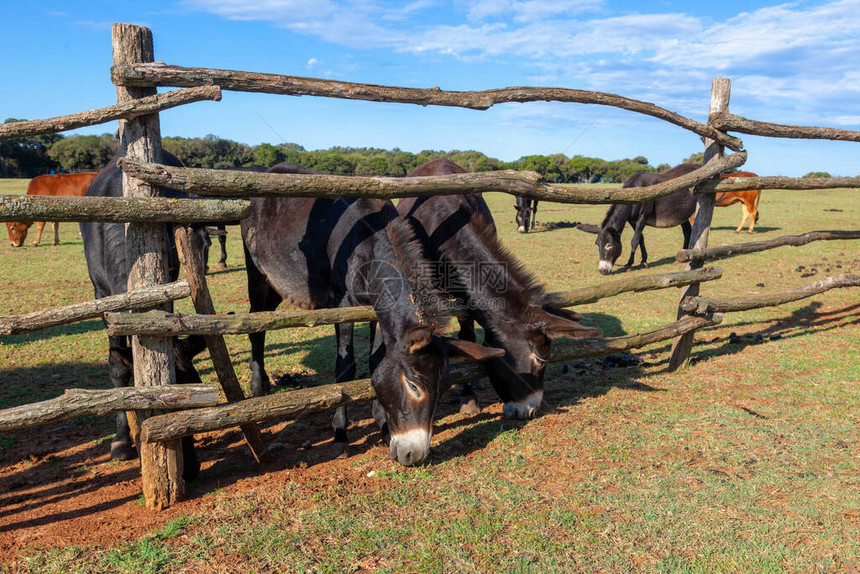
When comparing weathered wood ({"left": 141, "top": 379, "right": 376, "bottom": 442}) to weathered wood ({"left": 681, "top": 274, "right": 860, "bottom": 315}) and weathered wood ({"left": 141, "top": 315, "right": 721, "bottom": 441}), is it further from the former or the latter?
weathered wood ({"left": 681, "top": 274, "right": 860, "bottom": 315})

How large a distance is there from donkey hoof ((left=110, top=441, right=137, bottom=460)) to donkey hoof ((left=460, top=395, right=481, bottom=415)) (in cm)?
316

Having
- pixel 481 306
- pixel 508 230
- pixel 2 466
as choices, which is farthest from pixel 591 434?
pixel 508 230

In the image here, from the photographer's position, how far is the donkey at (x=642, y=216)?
14.0 m

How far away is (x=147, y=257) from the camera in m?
3.91

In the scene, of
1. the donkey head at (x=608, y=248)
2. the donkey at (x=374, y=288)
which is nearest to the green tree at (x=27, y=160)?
the donkey head at (x=608, y=248)

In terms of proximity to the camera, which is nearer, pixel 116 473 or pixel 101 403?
pixel 101 403

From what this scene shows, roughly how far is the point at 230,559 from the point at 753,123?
7.31 m

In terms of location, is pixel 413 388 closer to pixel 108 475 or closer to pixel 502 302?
pixel 502 302

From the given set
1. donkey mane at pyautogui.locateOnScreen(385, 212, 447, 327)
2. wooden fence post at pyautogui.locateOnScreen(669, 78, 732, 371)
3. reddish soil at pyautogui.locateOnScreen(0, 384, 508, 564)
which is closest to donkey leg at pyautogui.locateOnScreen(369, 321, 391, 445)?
reddish soil at pyautogui.locateOnScreen(0, 384, 508, 564)

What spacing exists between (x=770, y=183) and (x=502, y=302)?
14.6 ft

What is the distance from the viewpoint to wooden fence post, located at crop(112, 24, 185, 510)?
3807mm

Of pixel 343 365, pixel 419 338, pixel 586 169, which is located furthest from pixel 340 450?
pixel 586 169

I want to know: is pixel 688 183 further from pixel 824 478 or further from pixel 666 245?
pixel 666 245

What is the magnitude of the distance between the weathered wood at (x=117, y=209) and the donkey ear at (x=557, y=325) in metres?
2.77
